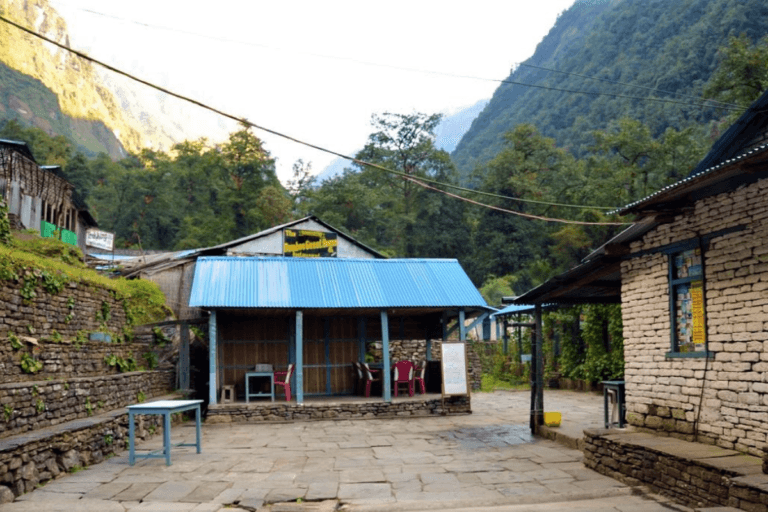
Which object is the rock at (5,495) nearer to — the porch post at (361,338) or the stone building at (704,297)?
the stone building at (704,297)

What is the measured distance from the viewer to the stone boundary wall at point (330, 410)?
13625 mm

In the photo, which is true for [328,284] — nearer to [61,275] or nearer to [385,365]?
[385,365]

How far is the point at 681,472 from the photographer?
6363 mm

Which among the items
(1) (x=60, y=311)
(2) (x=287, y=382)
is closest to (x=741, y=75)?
(2) (x=287, y=382)

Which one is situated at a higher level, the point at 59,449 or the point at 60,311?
the point at 60,311

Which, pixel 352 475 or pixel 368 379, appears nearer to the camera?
pixel 352 475

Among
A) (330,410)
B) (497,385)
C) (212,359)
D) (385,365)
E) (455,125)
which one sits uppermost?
(455,125)

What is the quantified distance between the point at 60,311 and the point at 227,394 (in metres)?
5.30

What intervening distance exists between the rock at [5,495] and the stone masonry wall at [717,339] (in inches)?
282

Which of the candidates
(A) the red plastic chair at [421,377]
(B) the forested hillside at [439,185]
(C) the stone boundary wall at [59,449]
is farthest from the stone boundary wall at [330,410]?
(B) the forested hillside at [439,185]

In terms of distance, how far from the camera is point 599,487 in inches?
280

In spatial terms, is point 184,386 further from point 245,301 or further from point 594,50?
point 594,50

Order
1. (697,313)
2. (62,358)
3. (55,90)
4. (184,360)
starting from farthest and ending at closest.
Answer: (55,90) → (184,360) → (62,358) → (697,313)

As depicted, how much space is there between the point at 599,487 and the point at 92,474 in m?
5.95
